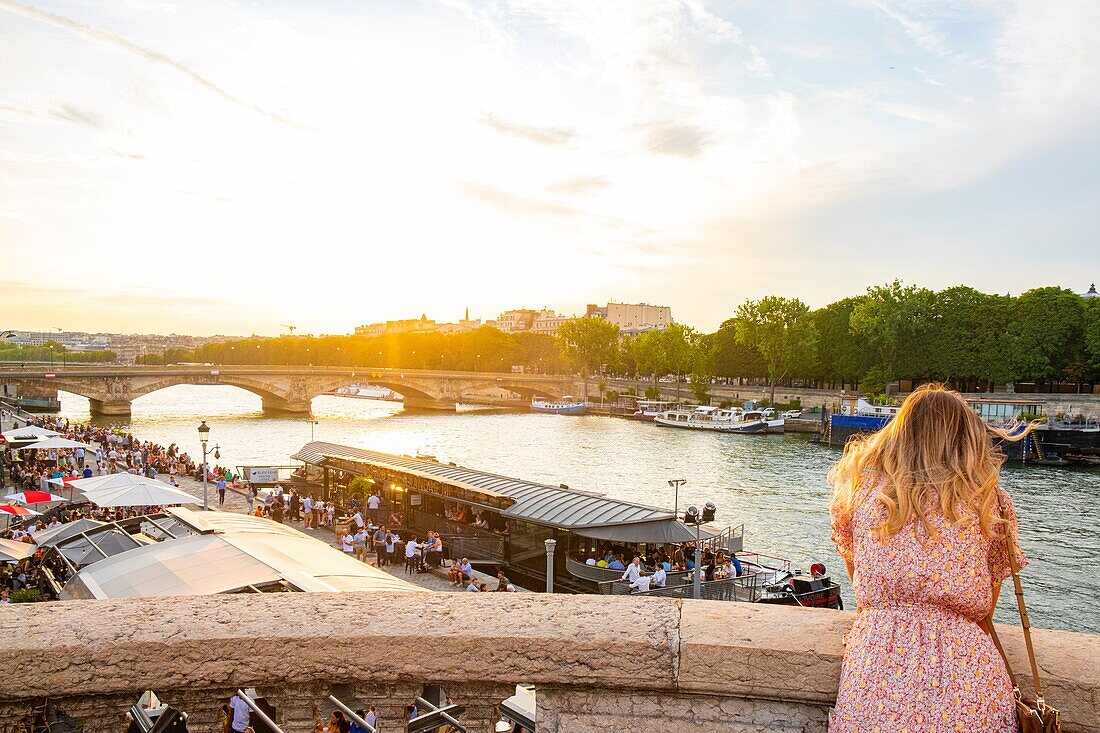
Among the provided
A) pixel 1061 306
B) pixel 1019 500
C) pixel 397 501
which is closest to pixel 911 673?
pixel 397 501

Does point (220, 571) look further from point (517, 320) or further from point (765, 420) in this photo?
point (517, 320)

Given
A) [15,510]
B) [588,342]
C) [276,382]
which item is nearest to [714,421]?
[588,342]

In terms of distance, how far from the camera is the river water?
882 inches

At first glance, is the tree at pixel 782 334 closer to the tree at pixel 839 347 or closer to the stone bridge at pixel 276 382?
the tree at pixel 839 347

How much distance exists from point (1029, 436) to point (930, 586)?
154 feet

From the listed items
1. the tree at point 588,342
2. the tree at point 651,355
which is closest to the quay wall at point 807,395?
the tree at point 651,355

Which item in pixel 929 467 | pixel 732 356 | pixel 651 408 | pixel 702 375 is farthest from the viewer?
pixel 732 356

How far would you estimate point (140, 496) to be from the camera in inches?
653

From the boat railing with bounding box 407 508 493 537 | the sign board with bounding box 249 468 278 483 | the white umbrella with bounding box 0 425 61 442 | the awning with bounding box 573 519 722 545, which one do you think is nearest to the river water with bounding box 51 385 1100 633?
the awning with bounding box 573 519 722 545

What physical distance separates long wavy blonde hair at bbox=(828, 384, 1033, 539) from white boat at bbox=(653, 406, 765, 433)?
59.4 metres

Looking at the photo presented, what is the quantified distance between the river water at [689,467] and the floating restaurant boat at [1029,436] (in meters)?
2.65

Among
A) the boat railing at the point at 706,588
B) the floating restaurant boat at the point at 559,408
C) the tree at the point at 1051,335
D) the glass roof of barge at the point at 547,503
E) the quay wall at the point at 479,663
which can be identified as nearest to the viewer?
the quay wall at the point at 479,663

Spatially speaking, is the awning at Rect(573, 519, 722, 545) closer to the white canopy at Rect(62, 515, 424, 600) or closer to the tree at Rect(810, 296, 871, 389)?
the white canopy at Rect(62, 515, 424, 600)

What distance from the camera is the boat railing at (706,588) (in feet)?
47.0
